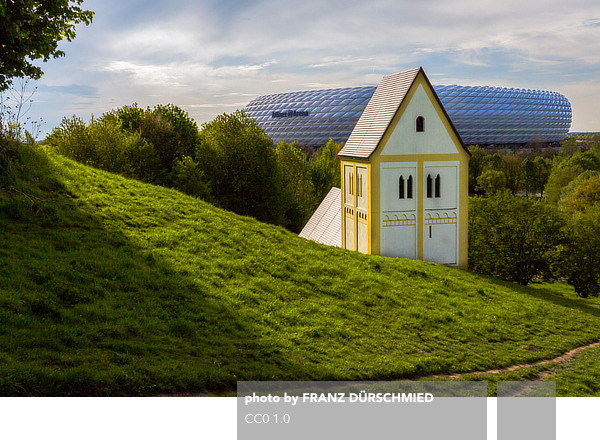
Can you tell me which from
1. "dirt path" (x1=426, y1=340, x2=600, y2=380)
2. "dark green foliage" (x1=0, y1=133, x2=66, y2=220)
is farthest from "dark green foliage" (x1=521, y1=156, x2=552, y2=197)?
"dark green foliage" (x1=0, y1=133, x2=66, y2=220)

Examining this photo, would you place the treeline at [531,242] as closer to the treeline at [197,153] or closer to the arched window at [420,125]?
the arched window at [420,125]

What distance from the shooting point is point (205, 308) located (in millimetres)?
13773

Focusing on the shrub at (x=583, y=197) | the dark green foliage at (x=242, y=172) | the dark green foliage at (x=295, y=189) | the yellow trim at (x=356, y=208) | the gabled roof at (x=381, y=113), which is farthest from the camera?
the shrub at (x=583, y=197)

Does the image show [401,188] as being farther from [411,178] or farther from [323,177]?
[323,177]

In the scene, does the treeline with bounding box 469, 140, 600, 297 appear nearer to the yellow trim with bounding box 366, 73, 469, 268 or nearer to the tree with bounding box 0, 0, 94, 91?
the yellow trim with bounding box 366, 73, 469, 268

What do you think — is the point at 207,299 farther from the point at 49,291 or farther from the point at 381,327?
the point at 381,327

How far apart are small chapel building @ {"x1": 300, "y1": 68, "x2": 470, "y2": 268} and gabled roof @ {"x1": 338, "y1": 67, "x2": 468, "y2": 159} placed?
0.23 ft

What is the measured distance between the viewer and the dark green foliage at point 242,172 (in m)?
41.8

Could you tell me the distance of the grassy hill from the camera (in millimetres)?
10031

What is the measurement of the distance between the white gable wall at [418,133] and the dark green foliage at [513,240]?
983 centimetres

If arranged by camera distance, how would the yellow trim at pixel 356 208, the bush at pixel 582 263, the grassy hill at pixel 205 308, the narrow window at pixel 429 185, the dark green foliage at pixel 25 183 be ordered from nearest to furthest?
the grassy hill at pixel 205 308
the dark green foliage at pixel 25 183
the yellow trim at pixel 356 208
the narrow window at pixel 429 185
the bush at pixel 582 263

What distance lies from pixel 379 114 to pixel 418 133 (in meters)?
2.84

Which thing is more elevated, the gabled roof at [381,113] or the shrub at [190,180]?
the gabled roof at [381,113]

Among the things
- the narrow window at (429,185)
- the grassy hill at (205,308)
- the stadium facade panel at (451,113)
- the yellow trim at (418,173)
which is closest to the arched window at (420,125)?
the yellow trim at (418,173)
